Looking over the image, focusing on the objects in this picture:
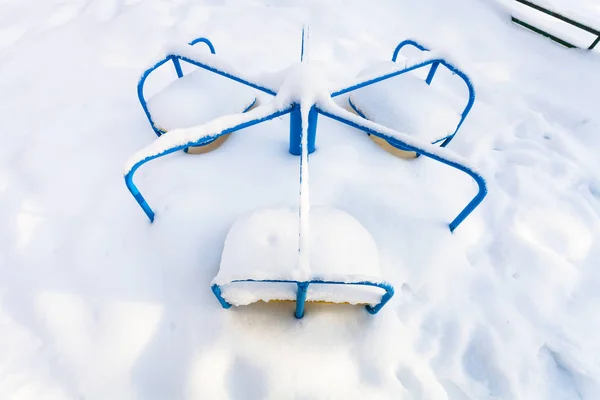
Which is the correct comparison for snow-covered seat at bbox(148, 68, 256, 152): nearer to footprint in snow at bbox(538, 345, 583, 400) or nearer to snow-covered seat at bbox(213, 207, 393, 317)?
snow-covered seat at bbox(213, 207, 393, 317)

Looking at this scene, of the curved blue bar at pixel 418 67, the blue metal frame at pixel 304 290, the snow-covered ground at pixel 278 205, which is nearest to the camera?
the blue metal frame at pixel 304 290

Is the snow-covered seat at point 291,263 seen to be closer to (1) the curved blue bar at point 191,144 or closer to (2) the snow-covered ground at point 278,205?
(2) the snow-covered ground at point 278,205

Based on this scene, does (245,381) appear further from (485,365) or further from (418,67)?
(418,67)

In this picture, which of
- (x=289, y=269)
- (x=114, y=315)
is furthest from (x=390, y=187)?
(x=114, y=315)

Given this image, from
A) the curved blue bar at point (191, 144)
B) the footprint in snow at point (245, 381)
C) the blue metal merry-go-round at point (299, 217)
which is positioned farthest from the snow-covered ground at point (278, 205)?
the curved blue bar at point (191, 144)

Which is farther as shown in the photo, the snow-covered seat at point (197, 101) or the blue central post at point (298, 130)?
the snow-covered seat at point (197, 101)

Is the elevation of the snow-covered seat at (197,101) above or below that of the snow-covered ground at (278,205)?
above
